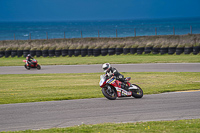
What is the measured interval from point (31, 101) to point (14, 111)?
6.86ft

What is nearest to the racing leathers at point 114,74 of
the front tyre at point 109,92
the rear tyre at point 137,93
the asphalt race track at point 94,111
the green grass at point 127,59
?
the rear tyre at point 137,93

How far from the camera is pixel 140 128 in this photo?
788cm

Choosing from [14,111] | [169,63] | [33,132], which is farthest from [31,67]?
[33,132]

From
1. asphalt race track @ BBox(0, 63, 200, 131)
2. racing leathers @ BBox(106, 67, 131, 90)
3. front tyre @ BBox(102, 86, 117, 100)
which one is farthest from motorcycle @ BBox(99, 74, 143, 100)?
asphalt race track @ BBox(0, 63, 200, 131)

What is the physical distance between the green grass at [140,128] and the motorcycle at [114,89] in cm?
412

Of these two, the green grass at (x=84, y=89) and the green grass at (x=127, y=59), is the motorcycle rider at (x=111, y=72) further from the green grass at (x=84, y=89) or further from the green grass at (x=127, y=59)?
the green grass at (x=127, y=59)

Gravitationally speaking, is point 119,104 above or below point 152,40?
below

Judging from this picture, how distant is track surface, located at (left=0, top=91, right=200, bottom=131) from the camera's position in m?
9.02

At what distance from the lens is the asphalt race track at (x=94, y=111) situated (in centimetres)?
901

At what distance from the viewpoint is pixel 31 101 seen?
41.7ft

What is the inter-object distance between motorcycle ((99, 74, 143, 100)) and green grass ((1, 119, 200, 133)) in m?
4.12

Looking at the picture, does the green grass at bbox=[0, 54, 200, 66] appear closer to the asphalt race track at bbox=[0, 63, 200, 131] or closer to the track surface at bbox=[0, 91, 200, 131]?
the asphalt race track at bbox=[0, 63, 200, 131]

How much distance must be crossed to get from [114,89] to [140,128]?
4894 millimetres

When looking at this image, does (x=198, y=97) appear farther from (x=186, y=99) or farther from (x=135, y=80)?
(x=135, y=80)
